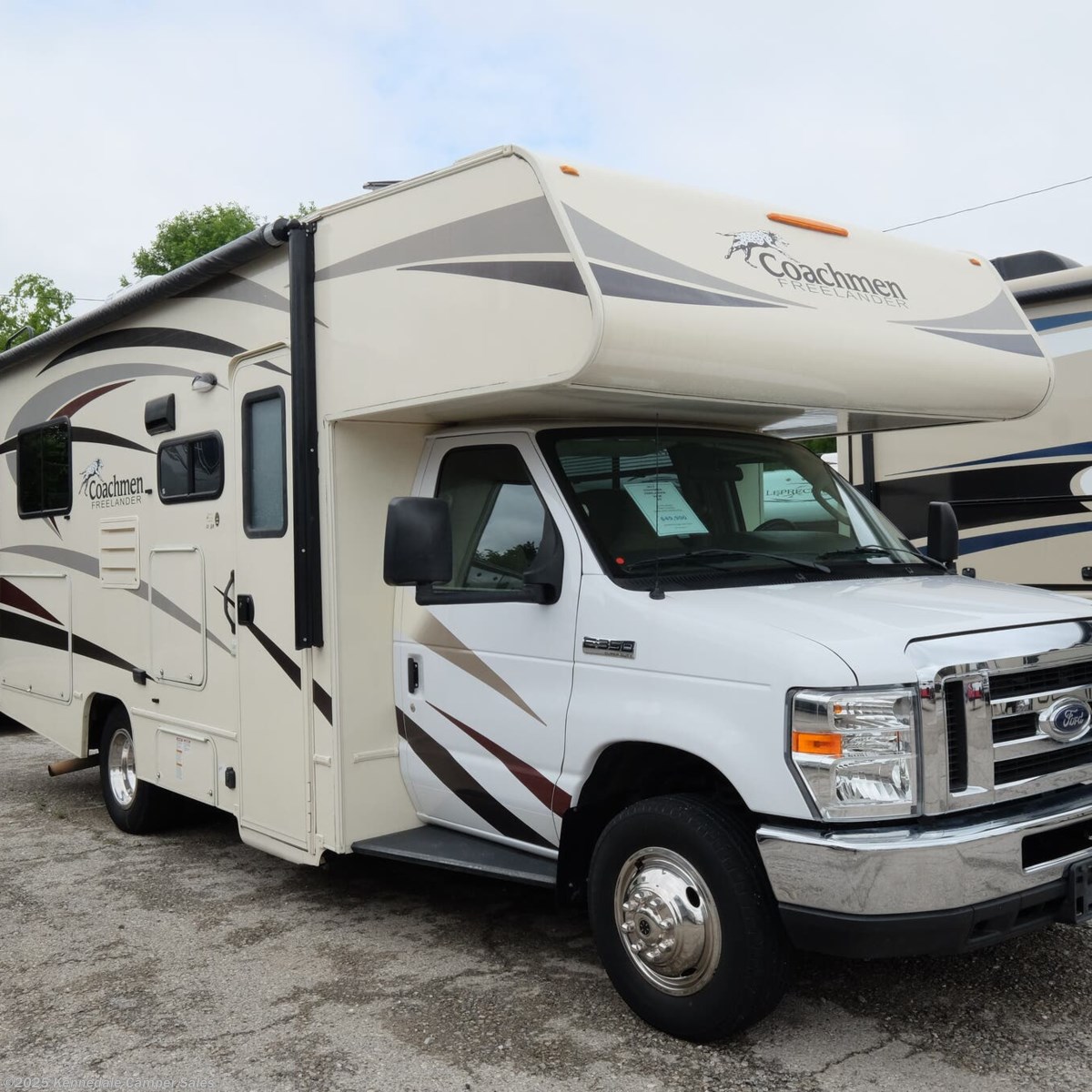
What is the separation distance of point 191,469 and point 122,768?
2.18 meters

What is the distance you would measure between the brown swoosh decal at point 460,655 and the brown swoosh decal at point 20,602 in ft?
12.1

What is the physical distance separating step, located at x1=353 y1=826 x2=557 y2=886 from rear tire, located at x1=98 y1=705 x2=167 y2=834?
2386 millimetres

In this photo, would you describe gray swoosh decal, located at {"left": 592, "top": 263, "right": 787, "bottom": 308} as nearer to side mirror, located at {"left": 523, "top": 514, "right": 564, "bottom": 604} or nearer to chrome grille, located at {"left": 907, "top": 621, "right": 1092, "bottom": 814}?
side mirror, located at {"left": 523, "top": 514, "right": 564, "bottom": 604}

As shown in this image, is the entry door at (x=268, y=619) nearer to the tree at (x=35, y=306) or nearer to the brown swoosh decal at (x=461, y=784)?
the brown swoosh decal at (x=461, y=784)

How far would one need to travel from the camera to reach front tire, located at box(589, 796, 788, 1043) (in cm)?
388

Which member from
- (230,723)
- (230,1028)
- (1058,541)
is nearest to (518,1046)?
(230,1028)

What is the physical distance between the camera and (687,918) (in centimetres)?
402

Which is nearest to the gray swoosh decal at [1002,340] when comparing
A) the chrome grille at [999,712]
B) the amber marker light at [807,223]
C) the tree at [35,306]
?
the amber marker light at [807,223]

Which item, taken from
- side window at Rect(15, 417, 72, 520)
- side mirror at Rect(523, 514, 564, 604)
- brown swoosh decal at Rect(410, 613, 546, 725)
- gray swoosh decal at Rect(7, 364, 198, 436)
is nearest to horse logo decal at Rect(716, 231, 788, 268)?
side mirror at Rect(523, 514, 564, 604)

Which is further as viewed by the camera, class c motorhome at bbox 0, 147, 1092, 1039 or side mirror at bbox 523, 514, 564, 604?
side mirror at bbox 523, 514, 564, 604

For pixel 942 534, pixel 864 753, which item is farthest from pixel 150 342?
pixel 864 753

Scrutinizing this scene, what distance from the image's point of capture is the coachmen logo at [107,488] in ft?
22.9

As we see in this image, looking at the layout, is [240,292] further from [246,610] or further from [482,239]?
[482,239]

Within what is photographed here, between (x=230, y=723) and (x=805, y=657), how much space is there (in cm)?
344
